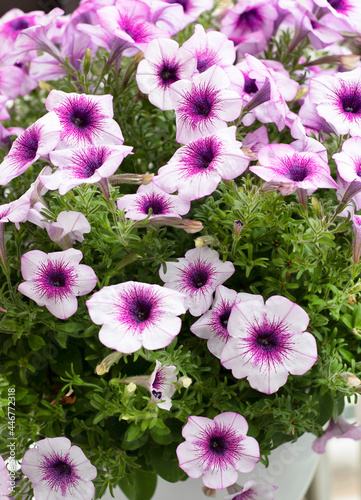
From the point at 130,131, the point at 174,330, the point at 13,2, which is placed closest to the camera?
the point at 174,330

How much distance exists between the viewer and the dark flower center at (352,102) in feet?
1.47

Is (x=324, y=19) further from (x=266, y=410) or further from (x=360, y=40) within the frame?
(x=266, y=410)

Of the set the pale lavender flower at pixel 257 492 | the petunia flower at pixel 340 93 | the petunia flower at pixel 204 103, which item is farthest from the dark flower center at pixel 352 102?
the pale lavender flower at pixel 257 492

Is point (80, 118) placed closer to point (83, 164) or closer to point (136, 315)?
point (83, 164)

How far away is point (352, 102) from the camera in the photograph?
45cm

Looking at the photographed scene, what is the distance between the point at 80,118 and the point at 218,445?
273 millimetres

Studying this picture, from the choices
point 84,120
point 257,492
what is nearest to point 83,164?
point 84,120

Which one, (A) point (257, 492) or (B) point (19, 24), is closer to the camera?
(A) point (257, 492)

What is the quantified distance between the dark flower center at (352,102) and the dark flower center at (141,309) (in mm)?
230

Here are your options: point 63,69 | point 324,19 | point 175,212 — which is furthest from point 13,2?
point 175,212

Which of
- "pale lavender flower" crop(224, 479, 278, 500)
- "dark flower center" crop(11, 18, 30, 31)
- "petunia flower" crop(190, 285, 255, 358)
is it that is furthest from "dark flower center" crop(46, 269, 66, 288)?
"dark flower center" crop(11, 18, 30, 31)

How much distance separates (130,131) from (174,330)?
246 millimetres

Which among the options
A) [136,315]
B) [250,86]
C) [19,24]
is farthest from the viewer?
[19,24]

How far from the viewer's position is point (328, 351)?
0.44m
